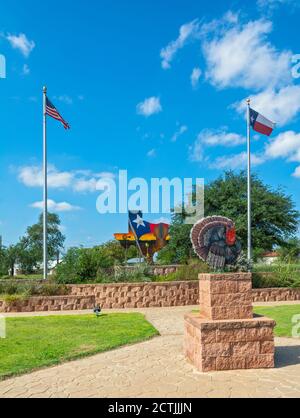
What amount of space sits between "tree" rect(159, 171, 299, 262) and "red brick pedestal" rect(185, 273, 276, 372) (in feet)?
67.2

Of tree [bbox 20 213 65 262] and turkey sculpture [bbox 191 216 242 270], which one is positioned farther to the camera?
tree [bbox 20 213 65 262]

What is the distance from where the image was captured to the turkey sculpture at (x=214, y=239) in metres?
8.23

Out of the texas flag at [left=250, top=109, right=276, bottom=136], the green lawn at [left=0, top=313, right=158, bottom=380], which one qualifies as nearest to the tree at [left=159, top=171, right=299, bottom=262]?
the texas flag at [left=250, top=109, right=276, bottom=136]

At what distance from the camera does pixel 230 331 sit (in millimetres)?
6582

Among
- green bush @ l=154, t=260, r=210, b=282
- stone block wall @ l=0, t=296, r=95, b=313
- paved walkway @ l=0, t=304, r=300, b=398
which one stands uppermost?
green bush @ l=154, t=260, r=210, b=282

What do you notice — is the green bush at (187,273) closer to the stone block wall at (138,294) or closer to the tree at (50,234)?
the stone block wall at (138,294)

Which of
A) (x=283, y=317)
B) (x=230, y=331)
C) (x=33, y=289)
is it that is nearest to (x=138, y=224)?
(x=33, y=289)

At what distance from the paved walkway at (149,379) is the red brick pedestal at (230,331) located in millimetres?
204

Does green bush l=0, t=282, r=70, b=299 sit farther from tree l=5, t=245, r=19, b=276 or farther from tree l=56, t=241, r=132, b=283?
tree l=5, t=245, r=19, b=276

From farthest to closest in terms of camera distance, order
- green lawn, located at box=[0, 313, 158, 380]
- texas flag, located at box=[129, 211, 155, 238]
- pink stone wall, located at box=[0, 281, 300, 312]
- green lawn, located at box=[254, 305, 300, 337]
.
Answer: texas flag, located at box=[129, 211, 155, 238], pink stone wall, located at box=[0, 281, 300, 312], green lawn, located at box=[254, 305, 300, 337], green lawn, located at box=[0, 313, 158, 380]

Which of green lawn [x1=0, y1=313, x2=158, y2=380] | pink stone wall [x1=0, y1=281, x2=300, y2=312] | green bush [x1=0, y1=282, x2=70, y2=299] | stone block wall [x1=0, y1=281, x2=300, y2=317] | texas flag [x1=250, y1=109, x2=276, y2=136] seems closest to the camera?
green lawn [x1=0, y1=313, x2=158, y2=380]

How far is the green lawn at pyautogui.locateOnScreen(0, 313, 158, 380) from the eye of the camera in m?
7.30

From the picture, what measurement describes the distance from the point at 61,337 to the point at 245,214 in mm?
20650

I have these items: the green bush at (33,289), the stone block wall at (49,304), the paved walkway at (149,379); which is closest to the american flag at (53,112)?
the green bush at (33,289)
